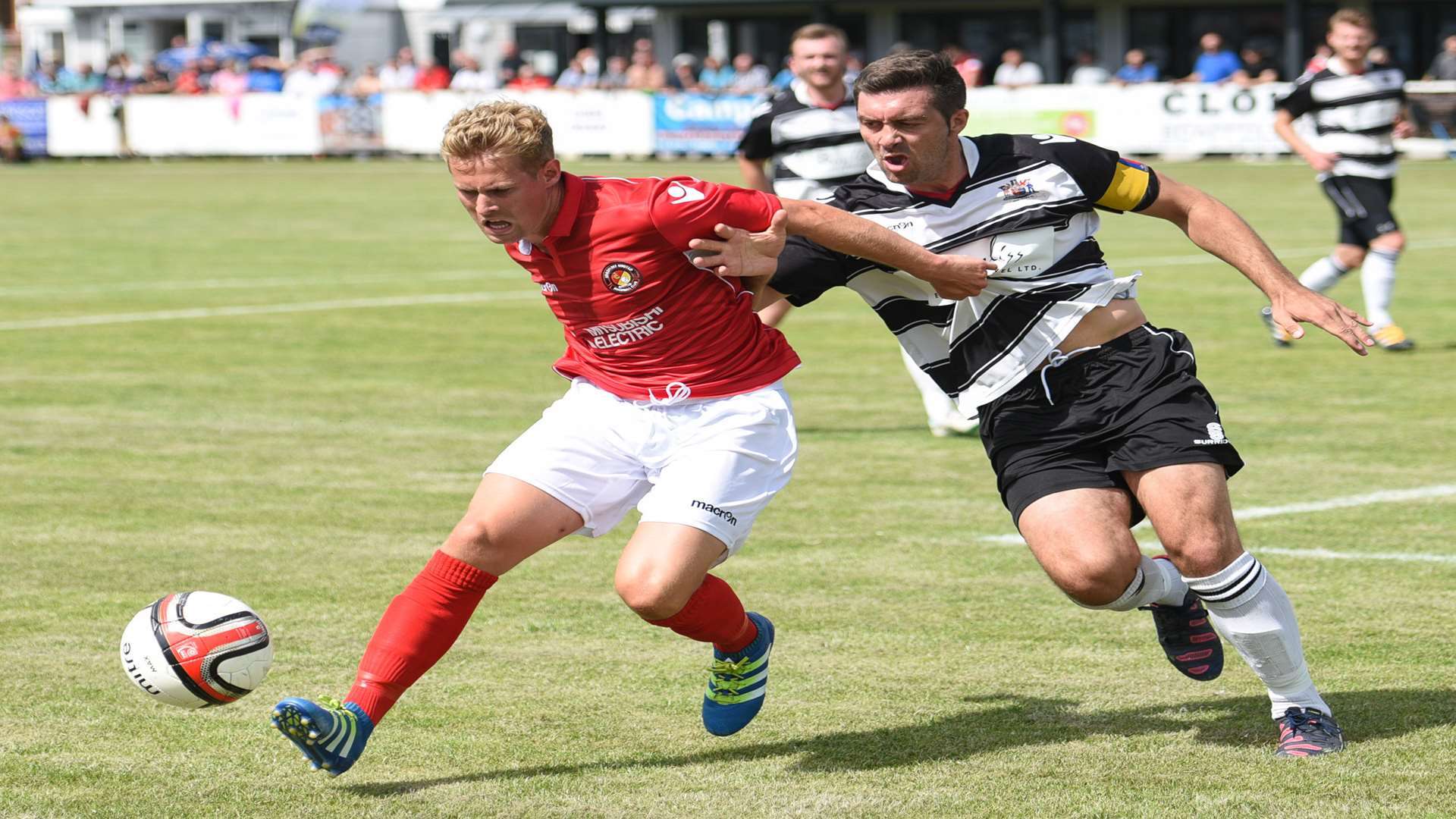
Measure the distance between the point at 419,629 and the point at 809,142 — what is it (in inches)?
233

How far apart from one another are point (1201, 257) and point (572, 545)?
13028 mm

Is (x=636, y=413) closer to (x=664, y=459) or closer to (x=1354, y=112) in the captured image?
(x=664, y=459)

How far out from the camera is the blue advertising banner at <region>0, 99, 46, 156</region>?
147ft

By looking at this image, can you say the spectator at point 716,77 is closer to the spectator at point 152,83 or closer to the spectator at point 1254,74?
the spectator at point 1254,74

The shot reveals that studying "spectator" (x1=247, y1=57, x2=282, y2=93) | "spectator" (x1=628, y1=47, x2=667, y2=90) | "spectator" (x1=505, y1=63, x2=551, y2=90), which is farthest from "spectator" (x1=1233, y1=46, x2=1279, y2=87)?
"spectator" (x1=247, y1=57, x2=282, y2=93)

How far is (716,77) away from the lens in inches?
1558

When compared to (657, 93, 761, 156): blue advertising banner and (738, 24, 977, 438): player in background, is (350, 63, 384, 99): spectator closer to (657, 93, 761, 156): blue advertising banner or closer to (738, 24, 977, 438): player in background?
(657, 93, 761, 156): blue advertising banner

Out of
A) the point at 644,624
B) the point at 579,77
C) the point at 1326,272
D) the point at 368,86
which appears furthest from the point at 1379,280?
the point at 368,86

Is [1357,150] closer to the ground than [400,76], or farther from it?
farther from it

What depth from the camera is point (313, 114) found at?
42656mm

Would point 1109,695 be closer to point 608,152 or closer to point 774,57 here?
point 608,152

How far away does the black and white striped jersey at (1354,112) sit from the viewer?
13.5 meters

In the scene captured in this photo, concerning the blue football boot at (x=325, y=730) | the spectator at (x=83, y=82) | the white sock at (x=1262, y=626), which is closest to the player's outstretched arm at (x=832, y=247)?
the white sock at (x=1262, y=626)

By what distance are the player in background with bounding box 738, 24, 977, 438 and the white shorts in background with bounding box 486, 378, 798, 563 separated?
5.06 metres
